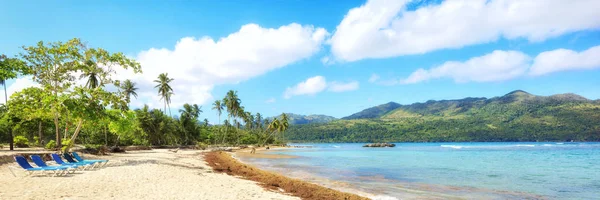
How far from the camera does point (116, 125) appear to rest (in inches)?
1396

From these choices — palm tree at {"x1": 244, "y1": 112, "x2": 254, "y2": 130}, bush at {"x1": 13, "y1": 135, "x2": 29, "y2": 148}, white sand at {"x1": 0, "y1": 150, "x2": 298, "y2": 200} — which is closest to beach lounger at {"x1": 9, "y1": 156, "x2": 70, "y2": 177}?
white sand at {"x1": 0, "y1": 150, "x2": 298, "y2": 200}

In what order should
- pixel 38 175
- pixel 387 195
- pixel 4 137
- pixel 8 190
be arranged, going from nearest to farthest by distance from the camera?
1. pixel 8 190
2. pixel 38 175
3. pixel 387 195
4. pixel 4 137

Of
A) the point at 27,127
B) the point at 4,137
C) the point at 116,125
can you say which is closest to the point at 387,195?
the point at 116,125

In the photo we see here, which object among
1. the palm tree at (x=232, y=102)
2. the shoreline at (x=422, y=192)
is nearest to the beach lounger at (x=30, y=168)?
the shoreline at (x=422, y=192)

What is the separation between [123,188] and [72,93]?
12.6 meters

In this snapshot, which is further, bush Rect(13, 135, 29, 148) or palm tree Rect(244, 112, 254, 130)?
palm tree Rect(244, 112, 254, 130)

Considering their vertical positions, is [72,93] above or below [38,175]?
above

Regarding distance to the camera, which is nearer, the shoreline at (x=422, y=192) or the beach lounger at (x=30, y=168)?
the beach lounger at (x=30, y=168)

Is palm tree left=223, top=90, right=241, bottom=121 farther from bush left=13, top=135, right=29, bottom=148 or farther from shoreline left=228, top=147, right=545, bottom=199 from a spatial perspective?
shoreline left=228, top=147, right=545, bottom=199

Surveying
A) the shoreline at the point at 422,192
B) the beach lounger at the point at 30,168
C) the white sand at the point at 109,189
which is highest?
the beach lounger at the point at 30,168

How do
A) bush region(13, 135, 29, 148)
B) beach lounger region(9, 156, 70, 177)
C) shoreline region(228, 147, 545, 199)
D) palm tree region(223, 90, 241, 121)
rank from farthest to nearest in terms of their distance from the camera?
palm tree region(223, 90, 241, 121) → bush region(13, 135, 29, 148) → shoreline region(228, 147, 545, 199) → beach lounger region(9, 156, 70, 177)

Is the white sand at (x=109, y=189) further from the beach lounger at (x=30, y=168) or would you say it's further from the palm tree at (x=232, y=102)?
the palm tree at (x=232, y=102)

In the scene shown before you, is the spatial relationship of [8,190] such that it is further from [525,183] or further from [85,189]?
[525,183]

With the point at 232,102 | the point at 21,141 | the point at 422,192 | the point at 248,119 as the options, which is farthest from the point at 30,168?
the point at 248,119
